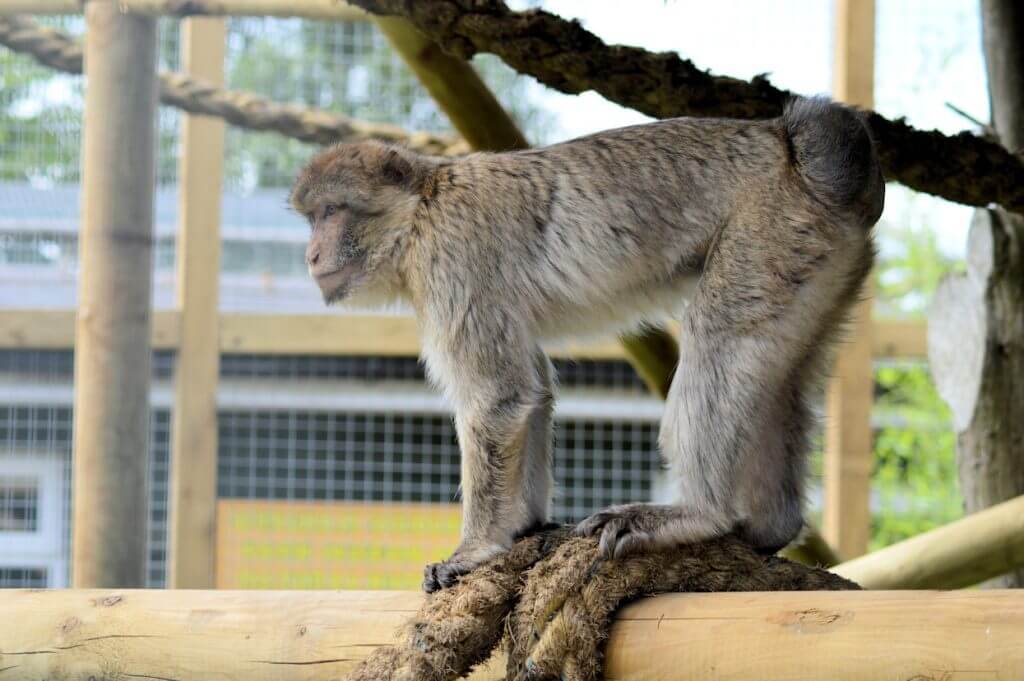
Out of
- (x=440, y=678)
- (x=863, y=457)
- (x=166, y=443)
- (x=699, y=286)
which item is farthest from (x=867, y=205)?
(x=166, y=443)

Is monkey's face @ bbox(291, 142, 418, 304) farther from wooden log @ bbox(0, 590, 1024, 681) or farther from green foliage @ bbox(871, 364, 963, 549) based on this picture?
green foliage @ bbox(871, 364, 963, 549)

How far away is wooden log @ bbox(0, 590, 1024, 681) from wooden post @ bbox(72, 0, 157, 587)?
3.15ft

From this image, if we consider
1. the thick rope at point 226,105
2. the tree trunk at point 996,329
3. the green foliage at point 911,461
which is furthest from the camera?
the green foliage at point 911,461

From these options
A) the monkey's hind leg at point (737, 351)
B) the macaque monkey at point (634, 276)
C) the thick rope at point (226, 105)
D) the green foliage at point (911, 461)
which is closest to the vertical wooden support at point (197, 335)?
the thick rope at point (226, 105)

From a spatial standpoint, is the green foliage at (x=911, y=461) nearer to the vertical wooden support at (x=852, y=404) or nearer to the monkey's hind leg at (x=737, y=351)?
the vertical wooden support at (x=852, y=404)

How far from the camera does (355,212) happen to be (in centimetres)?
377

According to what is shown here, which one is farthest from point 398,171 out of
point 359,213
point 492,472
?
point 492,472

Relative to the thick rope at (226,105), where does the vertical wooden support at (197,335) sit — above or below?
below

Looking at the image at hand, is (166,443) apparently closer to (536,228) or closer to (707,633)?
(536,228)

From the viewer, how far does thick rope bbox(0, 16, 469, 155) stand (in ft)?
18.2

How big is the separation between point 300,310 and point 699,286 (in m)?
3.66

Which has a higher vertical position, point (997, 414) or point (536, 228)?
point (536, 228)

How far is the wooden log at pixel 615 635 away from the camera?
2.53 metres

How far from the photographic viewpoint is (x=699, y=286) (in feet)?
10.7
